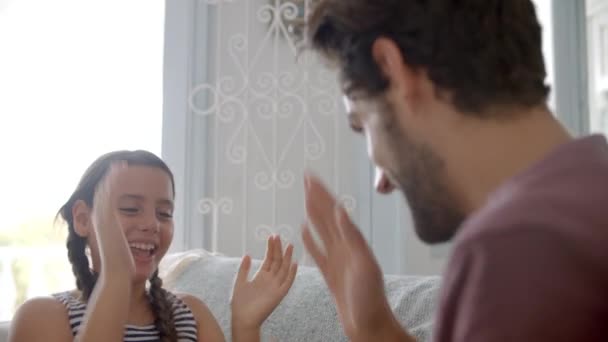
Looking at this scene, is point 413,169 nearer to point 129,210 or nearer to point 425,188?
point 425,188

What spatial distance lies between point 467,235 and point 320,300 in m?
0.96

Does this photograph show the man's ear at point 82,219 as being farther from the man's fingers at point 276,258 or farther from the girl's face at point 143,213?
the man's fingers at point 276,258

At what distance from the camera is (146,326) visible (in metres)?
1.38

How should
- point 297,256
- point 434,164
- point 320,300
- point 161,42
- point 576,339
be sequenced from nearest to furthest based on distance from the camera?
1. point 576,339
2. point 434,164
3. point 320,300
4. point 297,256
5. point 161,42

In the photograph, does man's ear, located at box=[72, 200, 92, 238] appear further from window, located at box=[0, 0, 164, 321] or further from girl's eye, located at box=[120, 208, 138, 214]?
window, located at box=[0, 0, 164, 321]

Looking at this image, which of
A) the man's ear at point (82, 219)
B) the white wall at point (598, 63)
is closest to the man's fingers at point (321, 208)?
the man's ear at point (82, 219)

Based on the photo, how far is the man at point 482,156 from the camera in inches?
19.4

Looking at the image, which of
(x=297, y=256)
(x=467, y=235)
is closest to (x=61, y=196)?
(x=297, y=256)

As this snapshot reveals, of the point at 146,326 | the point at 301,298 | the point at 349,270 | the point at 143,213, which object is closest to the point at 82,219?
the point at 143,213

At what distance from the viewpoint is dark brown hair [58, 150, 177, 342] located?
140cm

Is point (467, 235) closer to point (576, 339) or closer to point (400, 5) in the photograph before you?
point (576, 339)

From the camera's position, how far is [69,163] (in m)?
2.28

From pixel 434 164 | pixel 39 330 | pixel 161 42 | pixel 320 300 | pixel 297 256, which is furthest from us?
pixel 161 42

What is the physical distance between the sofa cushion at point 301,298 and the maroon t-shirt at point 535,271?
2.49 ft
